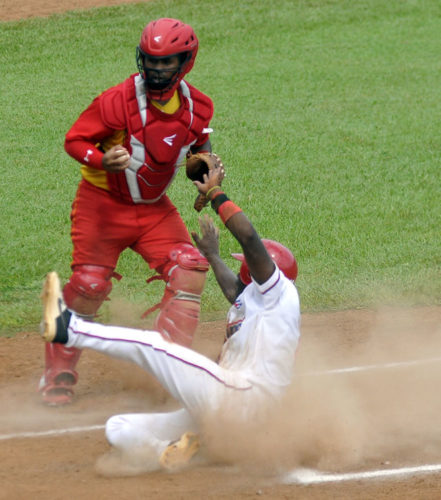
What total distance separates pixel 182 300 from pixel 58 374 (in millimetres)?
1025

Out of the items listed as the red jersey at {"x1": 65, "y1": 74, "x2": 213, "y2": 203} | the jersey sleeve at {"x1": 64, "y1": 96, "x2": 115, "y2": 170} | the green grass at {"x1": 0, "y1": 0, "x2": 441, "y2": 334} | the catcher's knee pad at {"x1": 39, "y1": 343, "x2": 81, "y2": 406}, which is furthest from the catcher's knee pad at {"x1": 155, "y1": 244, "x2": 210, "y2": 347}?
the green grass at {"x1": 0, "y1": 0, "x2": 441, "y2": 334}

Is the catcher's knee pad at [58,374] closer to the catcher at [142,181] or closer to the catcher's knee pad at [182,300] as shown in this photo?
the catcher at [142,181]

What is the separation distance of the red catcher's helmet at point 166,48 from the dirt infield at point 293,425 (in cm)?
208

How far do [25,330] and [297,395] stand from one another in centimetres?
263

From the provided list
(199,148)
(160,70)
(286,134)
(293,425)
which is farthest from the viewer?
(286,134)

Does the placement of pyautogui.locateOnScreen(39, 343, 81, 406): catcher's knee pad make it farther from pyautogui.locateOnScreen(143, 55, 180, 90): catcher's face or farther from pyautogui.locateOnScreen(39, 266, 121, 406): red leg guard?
pyautogui.locateOnScreen(143, 55, 180, 90): catcher's face

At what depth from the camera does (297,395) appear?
6.18 meters

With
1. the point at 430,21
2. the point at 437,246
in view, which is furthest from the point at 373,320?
the point at 430,21

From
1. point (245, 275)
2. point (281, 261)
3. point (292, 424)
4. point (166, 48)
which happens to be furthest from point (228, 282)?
point (166, 48)

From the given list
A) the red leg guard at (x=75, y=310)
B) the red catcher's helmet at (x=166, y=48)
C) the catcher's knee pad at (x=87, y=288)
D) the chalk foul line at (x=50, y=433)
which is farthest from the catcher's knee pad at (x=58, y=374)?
the red catcher's helmet at (x=166, y=48)

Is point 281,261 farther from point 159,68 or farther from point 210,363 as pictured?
point 159,68

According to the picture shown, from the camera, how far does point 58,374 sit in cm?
635

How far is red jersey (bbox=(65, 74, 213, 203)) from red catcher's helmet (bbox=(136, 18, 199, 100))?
0.12 metres

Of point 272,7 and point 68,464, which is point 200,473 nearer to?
point 68,464
